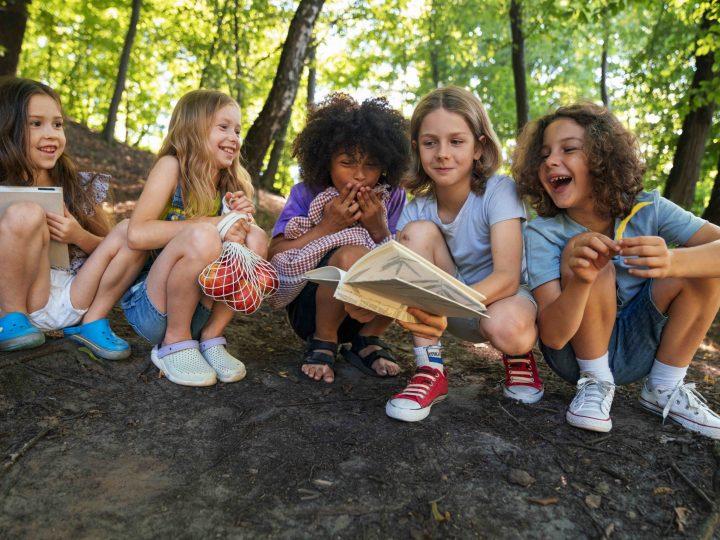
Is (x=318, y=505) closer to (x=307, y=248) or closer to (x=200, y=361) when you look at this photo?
(x=200, y=361)

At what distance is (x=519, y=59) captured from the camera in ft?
27.3

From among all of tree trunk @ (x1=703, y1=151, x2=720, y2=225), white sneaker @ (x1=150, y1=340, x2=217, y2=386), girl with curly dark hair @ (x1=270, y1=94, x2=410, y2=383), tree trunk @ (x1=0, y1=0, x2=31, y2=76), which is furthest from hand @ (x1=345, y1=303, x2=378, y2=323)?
tree trunk @ (x1=0, y1=0, x2=31, y2=76)

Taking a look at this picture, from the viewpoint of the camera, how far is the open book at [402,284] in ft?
5.35

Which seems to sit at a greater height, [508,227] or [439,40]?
[439,40]

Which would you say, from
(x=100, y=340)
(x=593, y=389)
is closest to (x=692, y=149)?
(x=593, y=389)

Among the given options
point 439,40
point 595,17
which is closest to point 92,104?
point 439,40

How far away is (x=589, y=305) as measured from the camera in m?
2.11

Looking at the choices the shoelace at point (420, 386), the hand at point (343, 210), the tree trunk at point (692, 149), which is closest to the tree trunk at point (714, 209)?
the tree trunk at point (692, 149)

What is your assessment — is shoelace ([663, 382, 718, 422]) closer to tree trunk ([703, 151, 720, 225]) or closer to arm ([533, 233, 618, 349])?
arm ([533, 233, 618, 349])

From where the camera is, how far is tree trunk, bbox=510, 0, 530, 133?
831cm

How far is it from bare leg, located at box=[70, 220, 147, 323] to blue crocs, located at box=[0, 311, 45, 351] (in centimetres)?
21

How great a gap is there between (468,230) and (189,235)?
1.21m

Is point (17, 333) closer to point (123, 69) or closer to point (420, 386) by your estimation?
point (420, 386)

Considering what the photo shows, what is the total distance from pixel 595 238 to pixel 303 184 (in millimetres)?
1601
